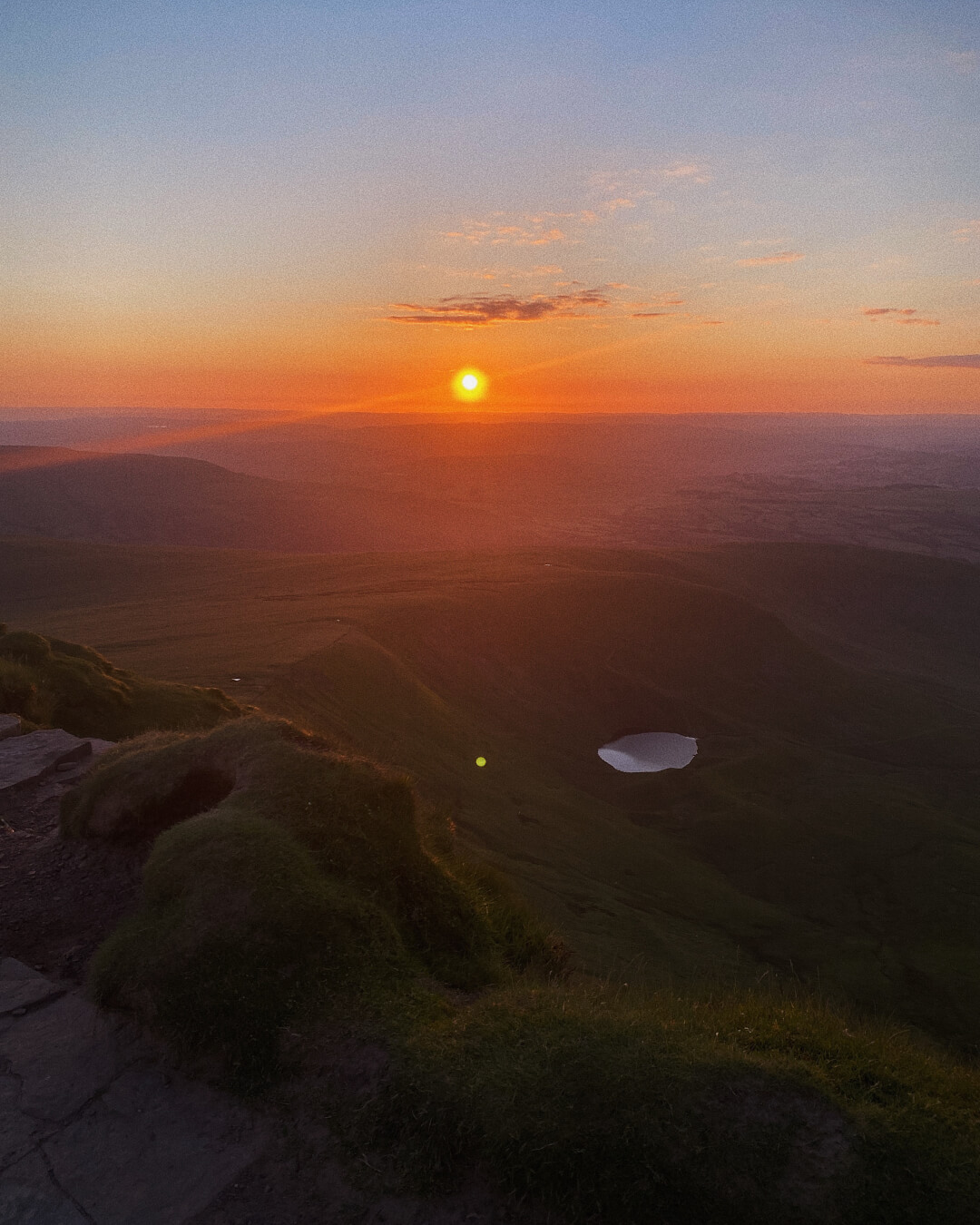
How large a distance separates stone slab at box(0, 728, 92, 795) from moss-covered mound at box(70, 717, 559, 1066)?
2744 mm

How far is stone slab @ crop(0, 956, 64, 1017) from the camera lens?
9094 millimetres

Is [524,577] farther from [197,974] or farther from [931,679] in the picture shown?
[197,974]

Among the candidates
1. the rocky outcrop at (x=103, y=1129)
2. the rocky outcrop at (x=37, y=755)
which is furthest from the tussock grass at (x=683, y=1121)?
the rocky outcrop at (x=37, y=755)

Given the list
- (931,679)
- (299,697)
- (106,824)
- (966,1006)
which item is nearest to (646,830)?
(966,1006)

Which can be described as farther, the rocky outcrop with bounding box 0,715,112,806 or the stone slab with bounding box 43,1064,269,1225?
the rocky outcrop with bounding box 0,715,112,806

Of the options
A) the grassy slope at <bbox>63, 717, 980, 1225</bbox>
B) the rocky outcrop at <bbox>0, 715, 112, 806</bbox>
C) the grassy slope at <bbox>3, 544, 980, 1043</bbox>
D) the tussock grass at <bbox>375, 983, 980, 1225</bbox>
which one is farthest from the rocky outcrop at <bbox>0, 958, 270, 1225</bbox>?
the grassy slope at <bbox>3, 544, 980, 1043</bbox>

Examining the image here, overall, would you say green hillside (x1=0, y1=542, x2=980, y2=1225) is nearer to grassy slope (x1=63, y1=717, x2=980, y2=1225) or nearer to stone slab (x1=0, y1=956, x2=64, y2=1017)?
grassy slope (x1=63, y1=717, x2=980, y2=1225)

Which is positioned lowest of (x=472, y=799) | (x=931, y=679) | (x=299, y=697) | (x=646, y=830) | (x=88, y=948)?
(x=931, y=679)

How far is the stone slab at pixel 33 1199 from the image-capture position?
6.60 m

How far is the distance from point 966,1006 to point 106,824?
47046 millimetres

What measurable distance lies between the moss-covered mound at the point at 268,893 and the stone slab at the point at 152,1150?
1.70ft

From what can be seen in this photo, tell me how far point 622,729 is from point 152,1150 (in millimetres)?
81451

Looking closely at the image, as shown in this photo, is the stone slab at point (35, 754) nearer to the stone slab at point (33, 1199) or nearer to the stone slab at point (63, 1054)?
the stone slab at point (63, 1054)

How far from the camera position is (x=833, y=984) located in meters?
40.7
